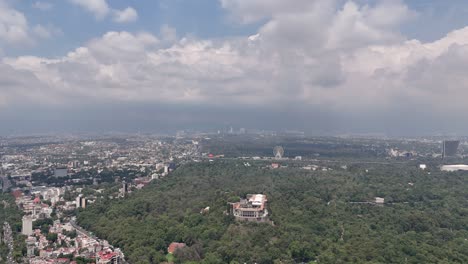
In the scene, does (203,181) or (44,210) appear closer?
(44,210)

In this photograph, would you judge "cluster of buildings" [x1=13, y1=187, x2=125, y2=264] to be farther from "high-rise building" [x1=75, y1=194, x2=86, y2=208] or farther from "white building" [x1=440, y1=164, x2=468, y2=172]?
"white building" [x1=440, y1=164, x2=468, y2=172]

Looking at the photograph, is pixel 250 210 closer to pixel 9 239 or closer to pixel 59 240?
pixel 59 240

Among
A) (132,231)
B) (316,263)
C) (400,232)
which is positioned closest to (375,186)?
(400,232)

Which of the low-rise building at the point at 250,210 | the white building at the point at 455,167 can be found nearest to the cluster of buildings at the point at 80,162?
the low-rise building at the point at 250,210

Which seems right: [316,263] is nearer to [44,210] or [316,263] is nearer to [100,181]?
[44,210]

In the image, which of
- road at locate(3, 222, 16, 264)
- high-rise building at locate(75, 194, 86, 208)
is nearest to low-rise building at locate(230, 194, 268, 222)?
road at locate(3, 222, 16, 264)

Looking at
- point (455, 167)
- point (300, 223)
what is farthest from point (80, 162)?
point (455, 167)

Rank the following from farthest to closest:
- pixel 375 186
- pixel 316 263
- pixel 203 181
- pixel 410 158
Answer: pixel 410 158 → pixel 203 181 → pixel 375 186 → pixel 316 263

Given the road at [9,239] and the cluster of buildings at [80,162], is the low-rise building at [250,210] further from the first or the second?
the cluster of buildings at [80,162]
